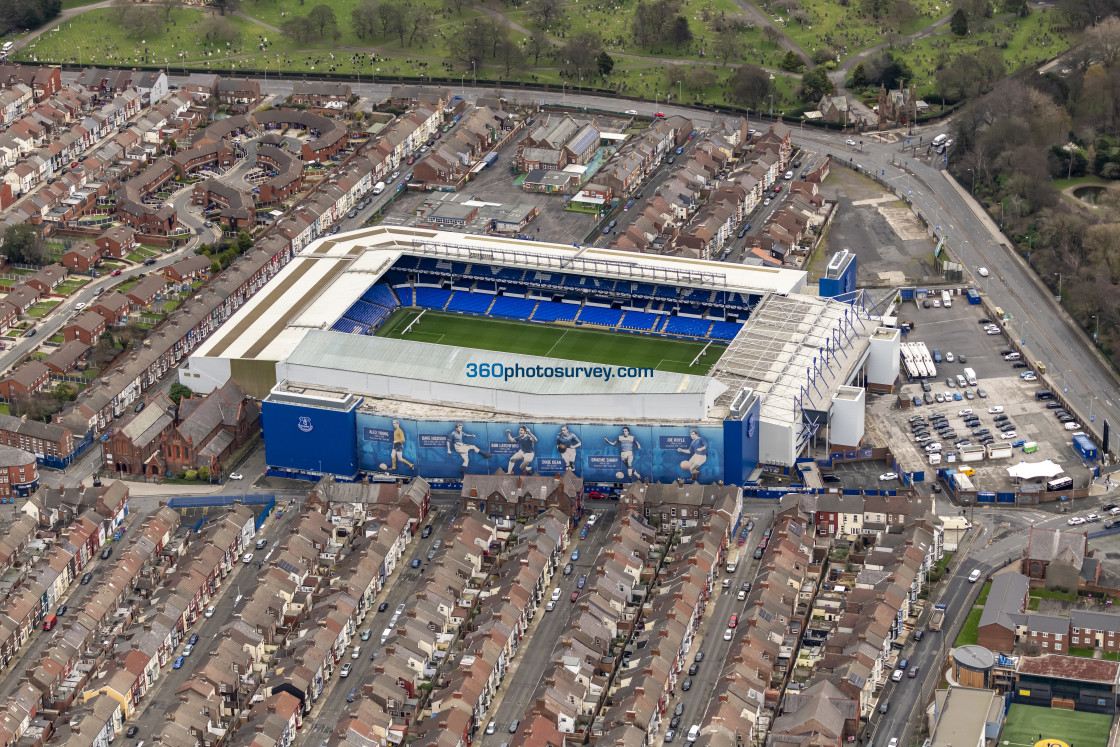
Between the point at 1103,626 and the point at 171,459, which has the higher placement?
the point at 1103,626

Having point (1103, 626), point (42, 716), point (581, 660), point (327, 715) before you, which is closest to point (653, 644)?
point (581, 660)

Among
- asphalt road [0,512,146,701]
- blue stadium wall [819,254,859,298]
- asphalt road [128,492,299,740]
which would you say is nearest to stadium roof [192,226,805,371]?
blue stadium wall [819,254,859,298]

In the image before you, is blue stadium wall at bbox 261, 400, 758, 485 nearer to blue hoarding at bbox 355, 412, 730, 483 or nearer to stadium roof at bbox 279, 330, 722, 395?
blue hoarding at bbox 355, 412, 730, 483

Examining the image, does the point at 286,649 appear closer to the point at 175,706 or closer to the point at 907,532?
the point at 175,706

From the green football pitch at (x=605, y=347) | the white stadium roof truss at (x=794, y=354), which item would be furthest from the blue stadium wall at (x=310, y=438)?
the white stadium roof truss at (x=794, y=354)

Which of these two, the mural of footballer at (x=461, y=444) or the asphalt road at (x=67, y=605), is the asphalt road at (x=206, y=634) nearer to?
the asphalt road at (x=67, y=605)
